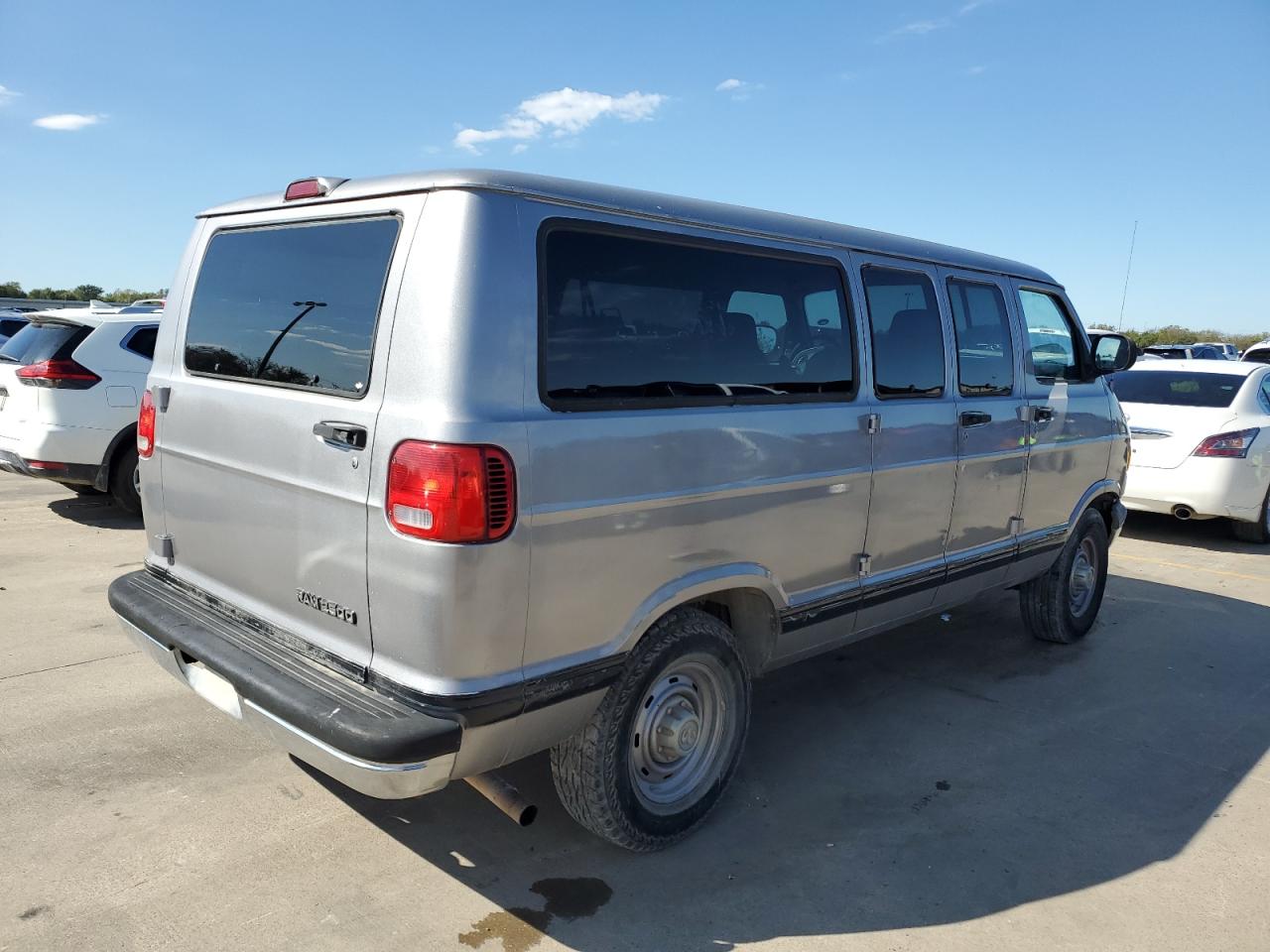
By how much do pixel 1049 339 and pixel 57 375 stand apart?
23.2ft

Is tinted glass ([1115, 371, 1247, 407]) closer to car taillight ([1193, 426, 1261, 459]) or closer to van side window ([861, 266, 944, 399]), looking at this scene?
car taillight ([1193, 426, 1261, 459])

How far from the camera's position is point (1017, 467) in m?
4.73

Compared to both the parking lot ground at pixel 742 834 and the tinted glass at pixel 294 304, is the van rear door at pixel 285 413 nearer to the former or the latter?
the tinted glass at pixel 294 304

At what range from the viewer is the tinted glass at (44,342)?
7273mm

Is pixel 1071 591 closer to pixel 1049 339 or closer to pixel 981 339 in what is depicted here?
pixel 1049 339

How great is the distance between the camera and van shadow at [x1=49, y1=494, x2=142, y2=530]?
300 inches

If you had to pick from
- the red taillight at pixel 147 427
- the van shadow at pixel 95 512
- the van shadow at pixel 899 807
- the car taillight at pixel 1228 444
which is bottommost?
the van shadow at pixel 95 512

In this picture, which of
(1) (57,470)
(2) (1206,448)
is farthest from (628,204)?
(2) (1206,448)

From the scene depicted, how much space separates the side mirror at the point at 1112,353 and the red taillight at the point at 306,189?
4.36m

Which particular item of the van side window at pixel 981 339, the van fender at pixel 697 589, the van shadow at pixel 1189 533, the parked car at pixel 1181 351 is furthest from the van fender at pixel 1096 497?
the parked car at pixel 1181 351

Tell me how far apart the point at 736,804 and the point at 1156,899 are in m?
1.45

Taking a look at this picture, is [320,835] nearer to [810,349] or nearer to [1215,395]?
[810,349]

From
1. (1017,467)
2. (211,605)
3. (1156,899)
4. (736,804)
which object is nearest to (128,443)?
(211,605)

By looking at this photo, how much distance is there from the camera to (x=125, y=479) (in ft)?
24.9
